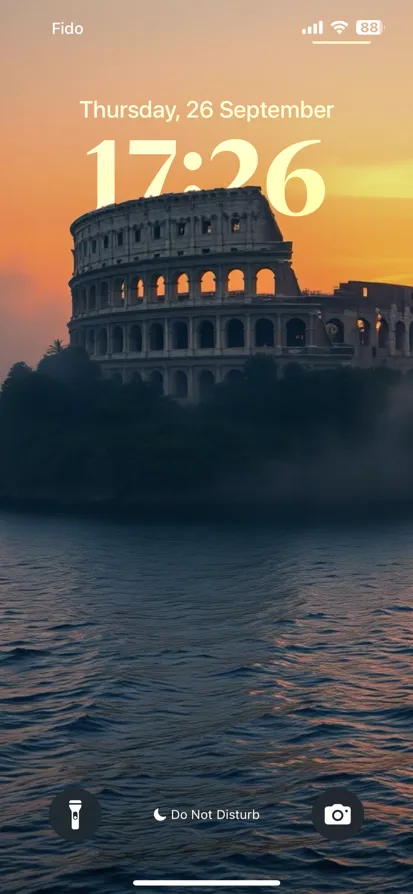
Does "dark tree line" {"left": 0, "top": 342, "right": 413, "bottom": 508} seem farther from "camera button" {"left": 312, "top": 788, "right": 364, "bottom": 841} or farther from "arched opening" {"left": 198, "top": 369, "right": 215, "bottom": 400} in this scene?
"camera button" {"left": 312, "top": 788, "right": 364, "bottom": 841}

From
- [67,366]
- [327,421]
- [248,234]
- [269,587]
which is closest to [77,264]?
[67,366]

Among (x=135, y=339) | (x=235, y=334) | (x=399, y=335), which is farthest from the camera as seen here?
(x=399, y=335)

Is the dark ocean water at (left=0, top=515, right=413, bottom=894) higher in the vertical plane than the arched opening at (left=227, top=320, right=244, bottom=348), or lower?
lower

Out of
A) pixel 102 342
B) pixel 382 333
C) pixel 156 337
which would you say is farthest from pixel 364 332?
pixel 102 342

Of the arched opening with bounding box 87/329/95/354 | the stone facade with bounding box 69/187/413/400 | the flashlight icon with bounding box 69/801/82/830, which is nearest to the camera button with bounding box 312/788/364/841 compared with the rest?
the flashlight icon with bounding box 69/801/82/830

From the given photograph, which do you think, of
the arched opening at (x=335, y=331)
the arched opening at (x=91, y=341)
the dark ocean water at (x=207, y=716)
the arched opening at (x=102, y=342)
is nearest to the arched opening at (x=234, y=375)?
the arched opening at (x=335, y=331)

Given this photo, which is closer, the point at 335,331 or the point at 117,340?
the point at 335,331

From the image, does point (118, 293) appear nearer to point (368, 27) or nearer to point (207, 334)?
point (207, 334)
